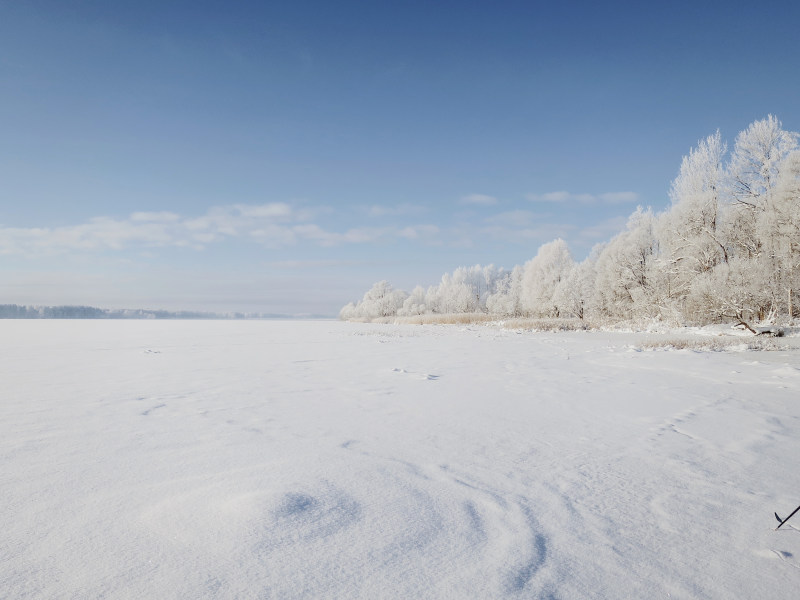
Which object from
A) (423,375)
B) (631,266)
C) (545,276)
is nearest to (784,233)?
(631,266)

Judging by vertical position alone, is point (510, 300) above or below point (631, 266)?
below

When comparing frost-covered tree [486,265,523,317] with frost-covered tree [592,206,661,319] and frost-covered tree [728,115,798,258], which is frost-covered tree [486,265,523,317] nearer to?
frost-covered tree [592,206,661,319]

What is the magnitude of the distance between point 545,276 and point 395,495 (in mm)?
47726

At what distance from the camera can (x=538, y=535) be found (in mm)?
2295

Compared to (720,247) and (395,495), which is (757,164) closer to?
(720,247)

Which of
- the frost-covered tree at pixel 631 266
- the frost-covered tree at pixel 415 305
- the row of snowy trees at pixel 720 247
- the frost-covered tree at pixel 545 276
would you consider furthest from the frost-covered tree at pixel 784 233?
the frost-covered tree at pixel 415 305

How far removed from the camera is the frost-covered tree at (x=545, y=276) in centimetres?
4656

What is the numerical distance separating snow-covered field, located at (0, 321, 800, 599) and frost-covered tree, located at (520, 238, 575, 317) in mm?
41621

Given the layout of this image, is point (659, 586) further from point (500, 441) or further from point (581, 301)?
point (581, 301)

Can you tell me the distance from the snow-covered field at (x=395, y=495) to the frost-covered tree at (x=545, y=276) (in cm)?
4162

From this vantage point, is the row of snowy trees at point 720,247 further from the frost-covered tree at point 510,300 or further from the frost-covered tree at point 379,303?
the frost-covered tree at point 379,303

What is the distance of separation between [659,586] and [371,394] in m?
4.75

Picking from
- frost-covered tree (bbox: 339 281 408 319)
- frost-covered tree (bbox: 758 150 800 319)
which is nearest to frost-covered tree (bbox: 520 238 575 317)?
frost-covered tree (bbox: 758 150 800 319)

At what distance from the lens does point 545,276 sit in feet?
156
